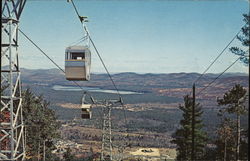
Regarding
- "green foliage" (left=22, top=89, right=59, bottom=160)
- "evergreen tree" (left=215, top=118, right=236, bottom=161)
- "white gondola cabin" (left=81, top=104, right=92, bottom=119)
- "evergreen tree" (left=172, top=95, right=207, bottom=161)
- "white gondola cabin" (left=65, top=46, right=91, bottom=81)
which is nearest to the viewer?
"white gondola cabin" (left=65, top=46, right=91, bottom=81)

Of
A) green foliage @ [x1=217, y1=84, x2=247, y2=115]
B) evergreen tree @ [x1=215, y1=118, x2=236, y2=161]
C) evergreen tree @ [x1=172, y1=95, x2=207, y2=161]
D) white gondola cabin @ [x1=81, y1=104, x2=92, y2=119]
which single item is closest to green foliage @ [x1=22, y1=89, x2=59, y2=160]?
evergreen tree @ [x1=172, y1=95, x2=207, y2=161]

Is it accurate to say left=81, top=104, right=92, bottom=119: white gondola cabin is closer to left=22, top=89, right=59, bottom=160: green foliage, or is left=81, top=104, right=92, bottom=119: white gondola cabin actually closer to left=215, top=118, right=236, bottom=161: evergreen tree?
left=22, top=89, right=59, bottom=160: green foliage

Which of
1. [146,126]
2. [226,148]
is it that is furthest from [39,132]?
[146,126]

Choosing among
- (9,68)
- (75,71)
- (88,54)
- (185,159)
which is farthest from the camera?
(185,159)

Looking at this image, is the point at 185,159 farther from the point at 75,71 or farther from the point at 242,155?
the point at 75,71

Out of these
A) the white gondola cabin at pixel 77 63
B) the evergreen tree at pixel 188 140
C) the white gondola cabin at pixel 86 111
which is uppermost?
the white gondola cabin at pixel 77 63

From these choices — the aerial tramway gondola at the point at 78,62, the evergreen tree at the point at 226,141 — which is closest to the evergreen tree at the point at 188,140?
the evergreen tree at the point at 226,141

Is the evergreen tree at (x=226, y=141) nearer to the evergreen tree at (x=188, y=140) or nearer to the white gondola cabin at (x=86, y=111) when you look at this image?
the evergreen tree at (x=188, y=140)

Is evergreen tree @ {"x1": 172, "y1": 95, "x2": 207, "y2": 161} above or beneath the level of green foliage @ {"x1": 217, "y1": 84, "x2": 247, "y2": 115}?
beneath

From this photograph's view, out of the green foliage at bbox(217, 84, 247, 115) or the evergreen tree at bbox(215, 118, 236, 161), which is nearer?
the green foliage at bbox(217, 84, 247, 115)
